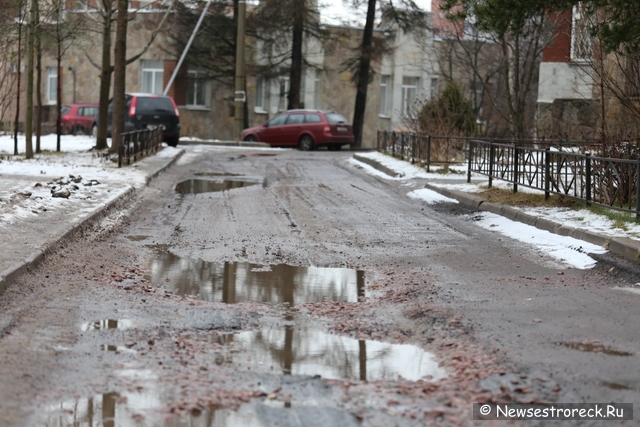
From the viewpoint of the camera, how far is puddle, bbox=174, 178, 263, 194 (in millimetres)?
17661

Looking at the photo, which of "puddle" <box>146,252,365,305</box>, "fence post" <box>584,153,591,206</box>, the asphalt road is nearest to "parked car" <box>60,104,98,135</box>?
the asphalt road

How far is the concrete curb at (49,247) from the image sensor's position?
25.4ft

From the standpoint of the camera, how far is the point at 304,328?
22.3 feet

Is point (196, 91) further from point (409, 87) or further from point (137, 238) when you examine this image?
point (137, 238)

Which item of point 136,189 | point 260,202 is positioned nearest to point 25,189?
point 136,189

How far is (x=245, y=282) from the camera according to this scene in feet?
28.4

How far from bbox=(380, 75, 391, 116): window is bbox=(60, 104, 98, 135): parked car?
1779cm

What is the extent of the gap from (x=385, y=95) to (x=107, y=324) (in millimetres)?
46465

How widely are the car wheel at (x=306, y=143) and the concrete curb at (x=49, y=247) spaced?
1895 cm

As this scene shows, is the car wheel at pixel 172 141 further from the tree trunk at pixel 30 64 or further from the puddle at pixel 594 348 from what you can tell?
the puddle at pixel 594 348

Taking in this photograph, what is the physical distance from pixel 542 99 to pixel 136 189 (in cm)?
1534

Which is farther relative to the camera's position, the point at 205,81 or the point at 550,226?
the point at 205,81

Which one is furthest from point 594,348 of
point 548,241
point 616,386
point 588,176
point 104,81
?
point 104,81

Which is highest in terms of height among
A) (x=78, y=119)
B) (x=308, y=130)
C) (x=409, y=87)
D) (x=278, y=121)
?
(x=409, y=87)
